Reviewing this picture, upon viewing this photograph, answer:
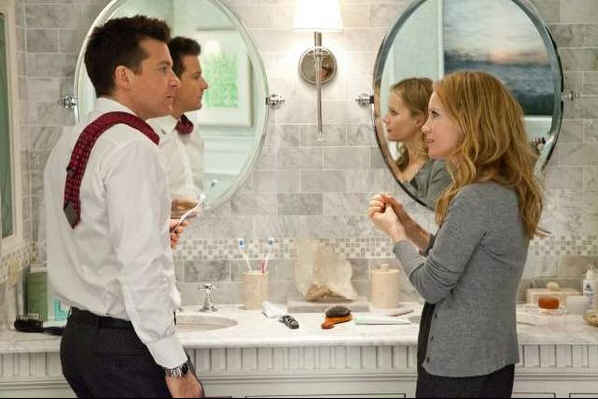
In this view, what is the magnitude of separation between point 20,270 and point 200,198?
67 cm

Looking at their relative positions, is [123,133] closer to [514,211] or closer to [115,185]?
[115,185]

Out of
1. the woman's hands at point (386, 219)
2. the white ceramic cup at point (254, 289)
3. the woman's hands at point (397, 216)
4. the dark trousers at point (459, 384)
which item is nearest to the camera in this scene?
the dark trousers at point (459, 384)

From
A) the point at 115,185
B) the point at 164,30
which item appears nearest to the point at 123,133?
the point at 115,185

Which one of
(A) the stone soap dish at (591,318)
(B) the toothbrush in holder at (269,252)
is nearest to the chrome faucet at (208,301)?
(B) the toothbrush in holder at (269,252)

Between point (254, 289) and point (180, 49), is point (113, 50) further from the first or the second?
point (254, 289)

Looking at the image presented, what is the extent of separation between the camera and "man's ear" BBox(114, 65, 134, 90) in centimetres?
252

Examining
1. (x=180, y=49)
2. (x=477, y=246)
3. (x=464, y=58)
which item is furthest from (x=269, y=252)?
(x=477, y=246)

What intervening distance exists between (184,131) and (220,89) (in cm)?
20

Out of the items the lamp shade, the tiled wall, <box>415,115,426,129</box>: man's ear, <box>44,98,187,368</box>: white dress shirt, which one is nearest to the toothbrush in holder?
the tiled wall

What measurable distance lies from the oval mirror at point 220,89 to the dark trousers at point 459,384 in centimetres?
113

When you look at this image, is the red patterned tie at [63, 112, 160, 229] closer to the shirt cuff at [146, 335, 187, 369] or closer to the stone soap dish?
the shirt cuff at [146, 335, 187, 369]

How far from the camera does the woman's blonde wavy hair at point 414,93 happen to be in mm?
3479

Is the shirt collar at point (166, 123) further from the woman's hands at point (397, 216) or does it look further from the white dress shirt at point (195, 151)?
the woman's hands at point (397, 216)

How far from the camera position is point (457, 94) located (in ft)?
8.34
